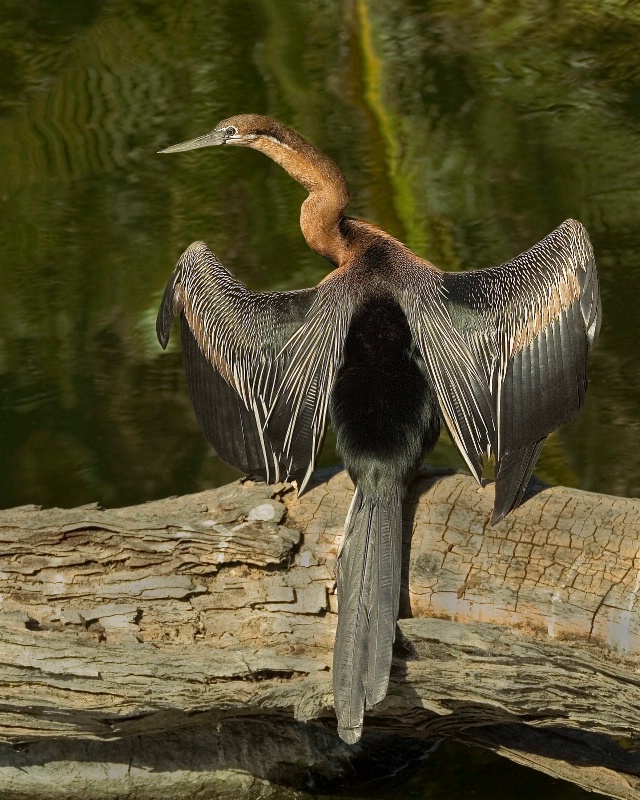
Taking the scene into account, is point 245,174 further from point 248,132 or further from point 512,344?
point 512,344


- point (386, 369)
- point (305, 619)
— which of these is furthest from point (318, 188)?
point (305, 619)

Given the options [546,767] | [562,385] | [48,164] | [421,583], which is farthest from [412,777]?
[48,164]

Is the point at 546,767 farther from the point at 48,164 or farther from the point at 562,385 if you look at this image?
the point at 48,164

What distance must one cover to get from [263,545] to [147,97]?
409cm

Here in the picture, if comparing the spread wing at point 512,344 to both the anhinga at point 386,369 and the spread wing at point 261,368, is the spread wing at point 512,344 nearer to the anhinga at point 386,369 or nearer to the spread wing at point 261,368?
the anhinga at point 386,369

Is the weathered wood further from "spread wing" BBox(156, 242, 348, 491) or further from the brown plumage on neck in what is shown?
the brown plumage on neck

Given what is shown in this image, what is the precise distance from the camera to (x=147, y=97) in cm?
692

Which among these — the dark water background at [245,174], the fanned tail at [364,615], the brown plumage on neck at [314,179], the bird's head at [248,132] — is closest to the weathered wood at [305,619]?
the fanned tail at [364,615]

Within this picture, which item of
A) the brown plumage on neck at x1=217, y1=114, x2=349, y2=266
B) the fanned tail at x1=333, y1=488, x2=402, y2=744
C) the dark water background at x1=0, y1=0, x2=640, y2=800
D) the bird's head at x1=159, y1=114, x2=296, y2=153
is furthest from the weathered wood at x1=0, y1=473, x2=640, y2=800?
the dark water background at x1=0, y1=0, x2=640, y2=800

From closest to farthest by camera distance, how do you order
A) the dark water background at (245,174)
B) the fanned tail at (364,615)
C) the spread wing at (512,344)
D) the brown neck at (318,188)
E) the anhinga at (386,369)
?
the fanned tail at (364,615) → the anhinga at (386,369) → the spread wing at (512,344) → the brown neck at (318,188) → the dark water background at (245,174)

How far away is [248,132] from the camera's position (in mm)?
4469

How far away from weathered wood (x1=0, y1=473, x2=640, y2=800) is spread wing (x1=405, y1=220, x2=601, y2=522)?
0.19 m

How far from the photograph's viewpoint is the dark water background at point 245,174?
5816 millimetres

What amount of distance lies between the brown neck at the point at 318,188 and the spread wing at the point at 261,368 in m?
0.35
